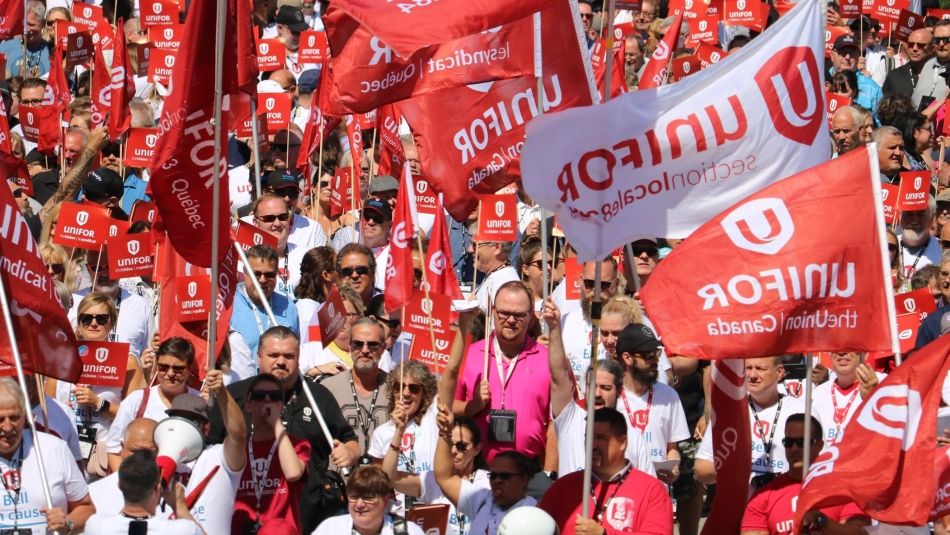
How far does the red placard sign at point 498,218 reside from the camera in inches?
541

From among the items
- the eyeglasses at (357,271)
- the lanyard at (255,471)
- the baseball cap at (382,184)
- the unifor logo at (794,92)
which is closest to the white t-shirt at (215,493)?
the lanyard at (255,471)

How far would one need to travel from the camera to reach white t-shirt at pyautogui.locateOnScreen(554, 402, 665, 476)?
10461mm

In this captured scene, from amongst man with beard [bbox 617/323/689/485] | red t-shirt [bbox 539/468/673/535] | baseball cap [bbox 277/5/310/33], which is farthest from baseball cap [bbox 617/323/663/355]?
baseball cap [bbox 277/5/310/33]

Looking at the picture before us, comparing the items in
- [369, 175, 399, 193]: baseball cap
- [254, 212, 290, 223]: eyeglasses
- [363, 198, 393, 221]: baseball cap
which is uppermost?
[369, 175, 399, 193]: baseball cap

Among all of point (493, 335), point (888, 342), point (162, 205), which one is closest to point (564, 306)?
point (493, 335)

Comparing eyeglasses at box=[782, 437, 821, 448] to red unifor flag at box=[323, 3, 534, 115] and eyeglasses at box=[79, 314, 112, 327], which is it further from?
eyeglasses at box=[79, 314, 112, 327]

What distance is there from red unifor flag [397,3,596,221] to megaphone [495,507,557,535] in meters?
2.75

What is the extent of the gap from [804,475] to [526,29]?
124 inches

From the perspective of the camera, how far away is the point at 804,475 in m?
9.50

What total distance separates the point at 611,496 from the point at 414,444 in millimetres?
1753

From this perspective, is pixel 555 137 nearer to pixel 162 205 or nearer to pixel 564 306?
pixel 162 205

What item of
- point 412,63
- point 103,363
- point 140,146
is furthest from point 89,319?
point 140,146

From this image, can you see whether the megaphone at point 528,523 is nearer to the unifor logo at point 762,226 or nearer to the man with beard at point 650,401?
the unifor logo at point 762,226

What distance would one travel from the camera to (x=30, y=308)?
10.2 metres
